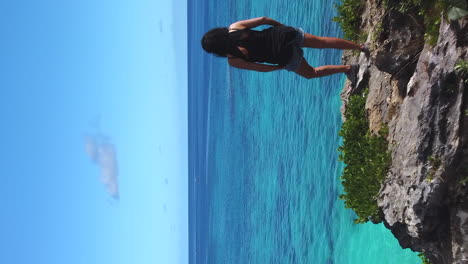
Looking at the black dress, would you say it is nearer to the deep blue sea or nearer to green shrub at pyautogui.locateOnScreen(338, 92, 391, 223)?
green shrub at pyautogui.locateOnScreen(338, 92, 391, 223)

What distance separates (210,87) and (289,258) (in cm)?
2431

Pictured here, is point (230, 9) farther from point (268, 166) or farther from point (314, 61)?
point (314, 61)

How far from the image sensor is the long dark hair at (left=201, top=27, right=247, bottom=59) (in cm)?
506

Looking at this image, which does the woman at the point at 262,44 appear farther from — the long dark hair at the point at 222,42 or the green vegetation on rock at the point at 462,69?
the green vegetation on rock at the point at 462,69

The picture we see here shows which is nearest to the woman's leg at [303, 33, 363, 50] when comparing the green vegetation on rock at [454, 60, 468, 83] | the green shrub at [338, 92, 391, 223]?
the green shrub at [338, 92, 391, 223]

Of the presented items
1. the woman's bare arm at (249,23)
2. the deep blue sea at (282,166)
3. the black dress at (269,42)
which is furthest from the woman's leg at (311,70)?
the deep blue sea at (282,166)

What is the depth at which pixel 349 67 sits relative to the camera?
5.96m

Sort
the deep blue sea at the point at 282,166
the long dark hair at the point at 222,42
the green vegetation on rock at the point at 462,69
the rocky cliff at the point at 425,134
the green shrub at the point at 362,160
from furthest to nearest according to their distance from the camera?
the deep blue sea at the point at 282,166
the long dark hair at the point at 222,42
the green shrub at the point at 362,160
the rocky cliff at the point at 425,134
the green vegetation on rock at the point at 462,69

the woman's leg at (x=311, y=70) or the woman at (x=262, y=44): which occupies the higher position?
the woman at (x=262, y=44)

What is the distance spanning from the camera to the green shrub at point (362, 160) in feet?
16.1

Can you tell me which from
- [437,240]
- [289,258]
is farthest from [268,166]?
[437,240]

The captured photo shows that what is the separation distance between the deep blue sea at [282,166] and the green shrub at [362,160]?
2.04 metres

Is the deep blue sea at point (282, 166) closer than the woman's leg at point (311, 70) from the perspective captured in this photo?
Answer: No

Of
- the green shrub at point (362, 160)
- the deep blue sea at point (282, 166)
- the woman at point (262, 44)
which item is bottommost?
the deep blue sea at point (282, 166)
